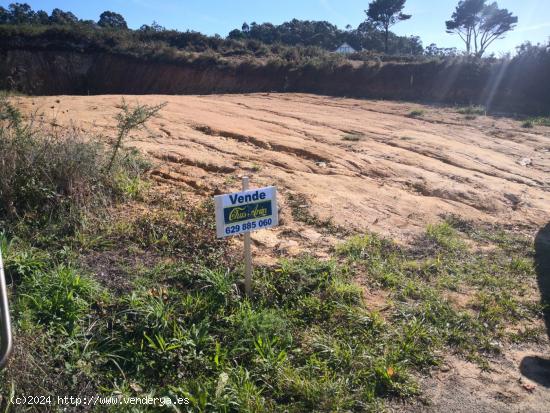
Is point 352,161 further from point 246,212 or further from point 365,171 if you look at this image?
point 246,212

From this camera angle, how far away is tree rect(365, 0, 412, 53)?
4078 cm

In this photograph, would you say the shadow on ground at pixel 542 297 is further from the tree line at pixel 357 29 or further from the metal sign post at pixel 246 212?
the tree line at pixel 357 29

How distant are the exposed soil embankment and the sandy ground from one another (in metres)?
8.22

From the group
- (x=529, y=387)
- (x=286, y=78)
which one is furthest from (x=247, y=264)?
(x=286, y=78)

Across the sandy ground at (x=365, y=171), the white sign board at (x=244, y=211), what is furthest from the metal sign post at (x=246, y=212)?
the sandy ground at (x=365, y=171)

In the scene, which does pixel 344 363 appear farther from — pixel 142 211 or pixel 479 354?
pixel 142 211

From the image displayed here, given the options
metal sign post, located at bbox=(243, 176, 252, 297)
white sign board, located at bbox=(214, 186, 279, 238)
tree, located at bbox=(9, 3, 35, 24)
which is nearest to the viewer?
white sign board, located at bbox=(214, 186, 279, 238)

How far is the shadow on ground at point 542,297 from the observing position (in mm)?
3127

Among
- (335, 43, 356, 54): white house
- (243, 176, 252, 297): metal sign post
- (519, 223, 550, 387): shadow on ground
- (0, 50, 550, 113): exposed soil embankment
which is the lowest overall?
(519, 223, 550, 387): shadow on ground

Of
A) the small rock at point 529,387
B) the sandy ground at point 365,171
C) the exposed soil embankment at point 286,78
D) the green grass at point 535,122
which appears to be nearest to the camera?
the small rock at point 529,387

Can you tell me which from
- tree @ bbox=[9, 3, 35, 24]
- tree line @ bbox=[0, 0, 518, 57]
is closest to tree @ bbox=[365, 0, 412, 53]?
tree line @ bbox=[0, 0, 518, 57]

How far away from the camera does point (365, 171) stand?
23.7 ft

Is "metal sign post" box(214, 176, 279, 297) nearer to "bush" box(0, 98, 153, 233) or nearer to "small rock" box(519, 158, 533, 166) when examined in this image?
"bush" box(0, 98, 153, 233)

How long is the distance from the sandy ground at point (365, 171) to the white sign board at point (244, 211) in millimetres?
863
